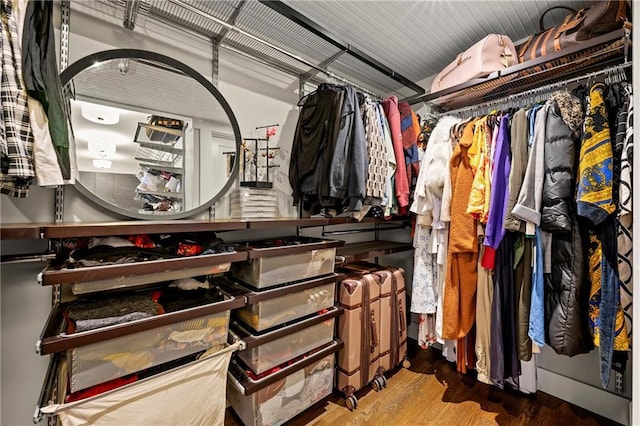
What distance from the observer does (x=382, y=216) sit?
5.87 feet

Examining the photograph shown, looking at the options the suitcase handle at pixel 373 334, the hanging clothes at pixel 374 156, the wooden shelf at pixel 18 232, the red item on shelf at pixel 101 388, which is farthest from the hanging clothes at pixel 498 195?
the wooden shelf at pixel 18 232

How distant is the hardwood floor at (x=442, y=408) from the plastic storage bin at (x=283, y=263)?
0.77 m

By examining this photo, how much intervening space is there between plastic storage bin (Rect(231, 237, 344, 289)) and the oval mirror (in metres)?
0.43

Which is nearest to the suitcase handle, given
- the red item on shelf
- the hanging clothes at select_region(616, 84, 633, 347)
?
the hanging clothes at select_region(616, 84, 633, 347)

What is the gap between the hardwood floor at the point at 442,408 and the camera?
1414 mm

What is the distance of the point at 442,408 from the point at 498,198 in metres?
1.23

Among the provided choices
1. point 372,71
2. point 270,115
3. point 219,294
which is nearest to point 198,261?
point 219,294

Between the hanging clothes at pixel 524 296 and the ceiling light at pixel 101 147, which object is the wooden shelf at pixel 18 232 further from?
the hanging clothes at pixel 524 296

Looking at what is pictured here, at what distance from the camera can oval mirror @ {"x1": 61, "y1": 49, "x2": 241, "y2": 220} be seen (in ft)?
3.75

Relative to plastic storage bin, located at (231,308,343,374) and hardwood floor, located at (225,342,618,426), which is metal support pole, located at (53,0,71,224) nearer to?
plastic storage bin, located at (231,308,343,374)

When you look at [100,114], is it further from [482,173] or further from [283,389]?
[482,173]

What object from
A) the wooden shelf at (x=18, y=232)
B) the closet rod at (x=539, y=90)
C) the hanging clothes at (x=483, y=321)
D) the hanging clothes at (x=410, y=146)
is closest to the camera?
the wooden shelf at (x=18, y=232)

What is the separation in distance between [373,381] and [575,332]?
42.6 inches

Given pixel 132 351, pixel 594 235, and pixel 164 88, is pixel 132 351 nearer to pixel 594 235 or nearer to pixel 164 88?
pixel 164 88
